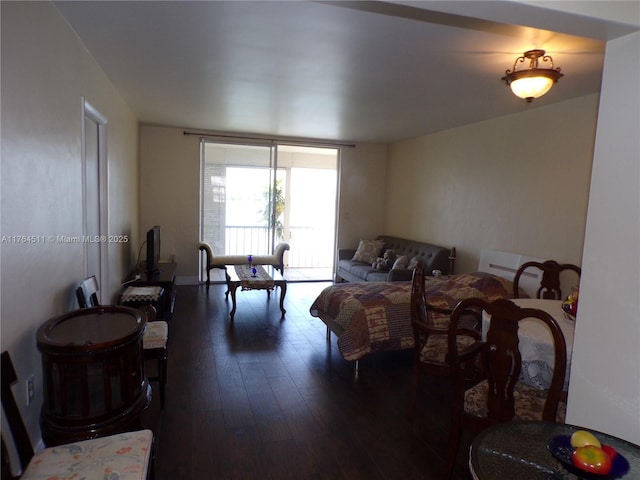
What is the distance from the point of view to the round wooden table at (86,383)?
5.62 ft

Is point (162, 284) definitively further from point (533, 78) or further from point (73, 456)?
point (533, 78)

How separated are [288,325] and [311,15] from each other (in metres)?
3.27

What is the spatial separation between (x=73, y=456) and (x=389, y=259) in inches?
193

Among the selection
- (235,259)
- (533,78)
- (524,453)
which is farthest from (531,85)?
(235,259)

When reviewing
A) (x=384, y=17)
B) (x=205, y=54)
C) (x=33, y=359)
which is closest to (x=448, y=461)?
(x=33, y=359)

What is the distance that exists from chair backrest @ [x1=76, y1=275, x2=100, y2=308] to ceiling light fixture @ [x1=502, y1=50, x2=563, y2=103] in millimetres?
3121

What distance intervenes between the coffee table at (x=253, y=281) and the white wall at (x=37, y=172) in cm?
217

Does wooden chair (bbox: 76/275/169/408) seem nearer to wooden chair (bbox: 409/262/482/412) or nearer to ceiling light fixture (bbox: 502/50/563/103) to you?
wooden chair (bbox: 409/262/482/412)

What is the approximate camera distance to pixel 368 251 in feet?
21.9

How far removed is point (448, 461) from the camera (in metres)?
2.09

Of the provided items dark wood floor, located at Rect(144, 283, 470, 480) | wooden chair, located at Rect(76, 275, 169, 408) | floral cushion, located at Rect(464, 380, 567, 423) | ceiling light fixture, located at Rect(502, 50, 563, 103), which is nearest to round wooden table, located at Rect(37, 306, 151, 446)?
dark wood floor, located at Rect(144, 283, 470, 480)

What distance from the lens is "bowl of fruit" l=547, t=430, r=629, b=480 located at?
1130 mm

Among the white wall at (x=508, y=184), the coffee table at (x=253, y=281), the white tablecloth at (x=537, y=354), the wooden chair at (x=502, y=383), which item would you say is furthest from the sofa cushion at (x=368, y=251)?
the wooden chair at (x=502, y=383)

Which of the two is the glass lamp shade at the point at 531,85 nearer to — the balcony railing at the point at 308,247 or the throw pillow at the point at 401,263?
the throw pillow at the point at 401,263
